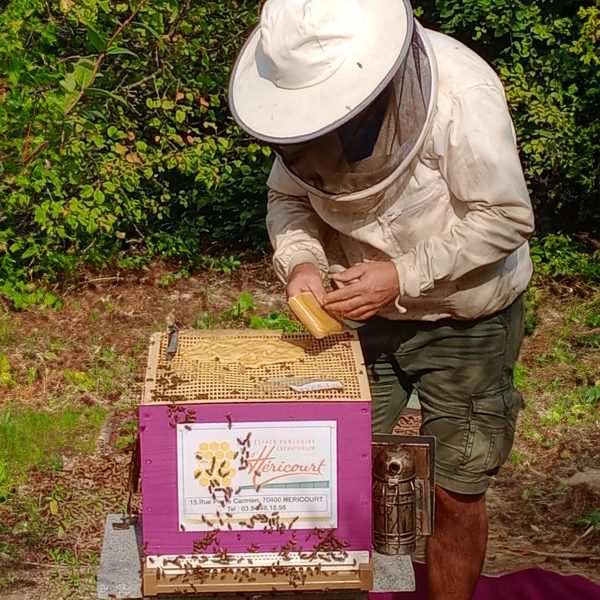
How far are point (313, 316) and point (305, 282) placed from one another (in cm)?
13

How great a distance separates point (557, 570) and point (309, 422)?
1.76 metres

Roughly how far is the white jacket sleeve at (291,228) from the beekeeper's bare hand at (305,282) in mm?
45

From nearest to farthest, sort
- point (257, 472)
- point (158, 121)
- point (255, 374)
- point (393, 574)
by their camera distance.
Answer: point (257, 472)
point (255, 374)
point (393, 574)
point (158, 121)

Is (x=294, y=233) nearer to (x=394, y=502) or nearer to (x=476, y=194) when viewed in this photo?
(x=476, y=194)

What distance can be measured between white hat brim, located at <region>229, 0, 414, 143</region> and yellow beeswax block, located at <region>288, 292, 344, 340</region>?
41cm

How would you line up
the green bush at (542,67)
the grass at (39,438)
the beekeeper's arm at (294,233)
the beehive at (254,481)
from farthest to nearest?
the green bush at (542,67)
the grass at (39,438)
the beekeeper's arm at (294,233)
the beehive at (254,481)

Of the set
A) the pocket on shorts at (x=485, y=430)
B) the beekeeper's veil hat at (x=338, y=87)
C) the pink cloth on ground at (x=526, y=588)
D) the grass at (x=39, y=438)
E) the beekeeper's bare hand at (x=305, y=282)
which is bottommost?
the grass at (x=39, y=438)

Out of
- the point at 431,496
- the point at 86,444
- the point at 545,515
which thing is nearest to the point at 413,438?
the point at 431,496

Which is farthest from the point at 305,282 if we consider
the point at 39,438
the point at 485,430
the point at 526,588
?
the point at 39,438

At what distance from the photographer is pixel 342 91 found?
2.16 m

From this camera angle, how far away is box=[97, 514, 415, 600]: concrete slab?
2377mm

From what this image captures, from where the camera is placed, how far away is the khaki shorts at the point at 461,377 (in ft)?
8.82

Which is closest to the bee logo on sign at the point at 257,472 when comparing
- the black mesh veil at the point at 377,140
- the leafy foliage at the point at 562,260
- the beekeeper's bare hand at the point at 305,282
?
the beekeeper's bare hand at the point at 305,282

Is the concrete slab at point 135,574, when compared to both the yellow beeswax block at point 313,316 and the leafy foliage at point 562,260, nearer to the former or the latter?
the yellow beeswax block at point 313,316
